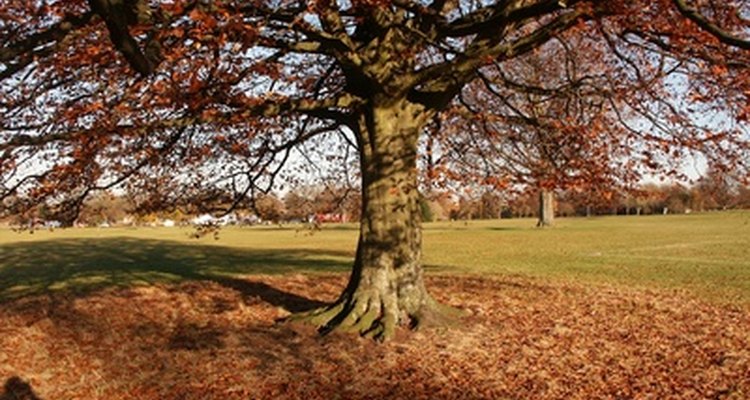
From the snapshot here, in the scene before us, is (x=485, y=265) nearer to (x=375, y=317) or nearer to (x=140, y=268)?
(x=375, y=317)

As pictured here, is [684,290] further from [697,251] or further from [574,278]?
[697,251]

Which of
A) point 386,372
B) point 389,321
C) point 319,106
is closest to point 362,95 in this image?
point 319,106

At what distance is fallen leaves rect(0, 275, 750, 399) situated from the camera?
6.76 metres

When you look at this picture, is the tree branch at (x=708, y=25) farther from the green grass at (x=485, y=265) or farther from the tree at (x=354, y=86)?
the green grass at (x=485, y=265)

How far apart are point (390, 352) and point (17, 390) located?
4639 millimetres

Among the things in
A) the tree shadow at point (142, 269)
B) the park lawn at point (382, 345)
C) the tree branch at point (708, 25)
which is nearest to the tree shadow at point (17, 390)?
the park lawn at point (382, 345)

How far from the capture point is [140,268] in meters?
21.2

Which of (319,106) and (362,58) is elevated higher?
(362,58)

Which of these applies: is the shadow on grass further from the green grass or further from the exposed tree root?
the exposed tree root

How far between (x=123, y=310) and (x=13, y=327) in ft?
6.36

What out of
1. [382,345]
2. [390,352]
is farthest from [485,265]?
[390,352]

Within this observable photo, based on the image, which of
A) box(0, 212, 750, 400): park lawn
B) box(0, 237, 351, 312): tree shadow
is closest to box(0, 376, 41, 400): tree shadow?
box(0, 212, 750, 400): park lawn

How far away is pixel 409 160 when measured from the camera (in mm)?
9805

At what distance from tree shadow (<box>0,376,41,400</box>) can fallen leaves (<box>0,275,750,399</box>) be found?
95 mm
